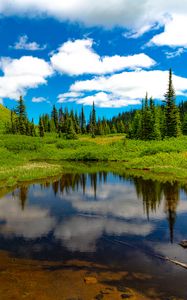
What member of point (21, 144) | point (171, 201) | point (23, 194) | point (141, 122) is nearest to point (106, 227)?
point (171, 201)

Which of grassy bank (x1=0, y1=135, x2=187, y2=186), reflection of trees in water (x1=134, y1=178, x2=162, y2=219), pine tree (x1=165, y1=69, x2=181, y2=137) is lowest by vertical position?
reflection of trees in water (x1=134, y1=178, x2=162, y2=219)

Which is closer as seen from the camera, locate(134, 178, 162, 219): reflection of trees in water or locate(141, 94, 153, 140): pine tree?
locate(134, 178, 162, 219): reflection of trees in water

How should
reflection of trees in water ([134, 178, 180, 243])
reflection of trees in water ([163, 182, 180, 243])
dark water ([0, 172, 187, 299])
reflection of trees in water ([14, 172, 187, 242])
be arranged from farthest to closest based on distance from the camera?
reflection of trees in water ([14, 172, 187, 242]), reflection of trees in water ([134, 178, 180, 243]), reflection of trees in water ([163, 182, 180, 243]), dark water ([0, 172, 187, 299])

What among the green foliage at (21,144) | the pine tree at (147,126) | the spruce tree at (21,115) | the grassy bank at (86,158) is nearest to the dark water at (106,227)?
the grassy bank at (86,158)

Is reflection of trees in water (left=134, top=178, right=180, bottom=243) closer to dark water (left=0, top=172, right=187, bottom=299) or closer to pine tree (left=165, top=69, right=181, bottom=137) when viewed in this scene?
dark water (left=0, top=172, right=187, bottom=299)

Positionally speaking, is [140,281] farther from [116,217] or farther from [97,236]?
[116,217]

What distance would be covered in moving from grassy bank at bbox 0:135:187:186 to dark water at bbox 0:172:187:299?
8.23 m

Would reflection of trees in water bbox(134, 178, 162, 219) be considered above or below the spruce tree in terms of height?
below

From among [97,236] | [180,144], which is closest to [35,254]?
[97,236]

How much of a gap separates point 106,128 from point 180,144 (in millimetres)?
94225

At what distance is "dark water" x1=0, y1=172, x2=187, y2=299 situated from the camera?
12.2 m

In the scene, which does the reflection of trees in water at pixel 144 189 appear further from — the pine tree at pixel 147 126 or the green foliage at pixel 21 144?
the pine tree at pixel 147 126

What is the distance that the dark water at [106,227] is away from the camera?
12156mm

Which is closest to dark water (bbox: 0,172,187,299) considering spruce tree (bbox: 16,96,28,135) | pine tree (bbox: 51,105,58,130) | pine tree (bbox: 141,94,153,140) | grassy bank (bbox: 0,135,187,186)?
grassy bank (bbox: 0,135,187,186)
